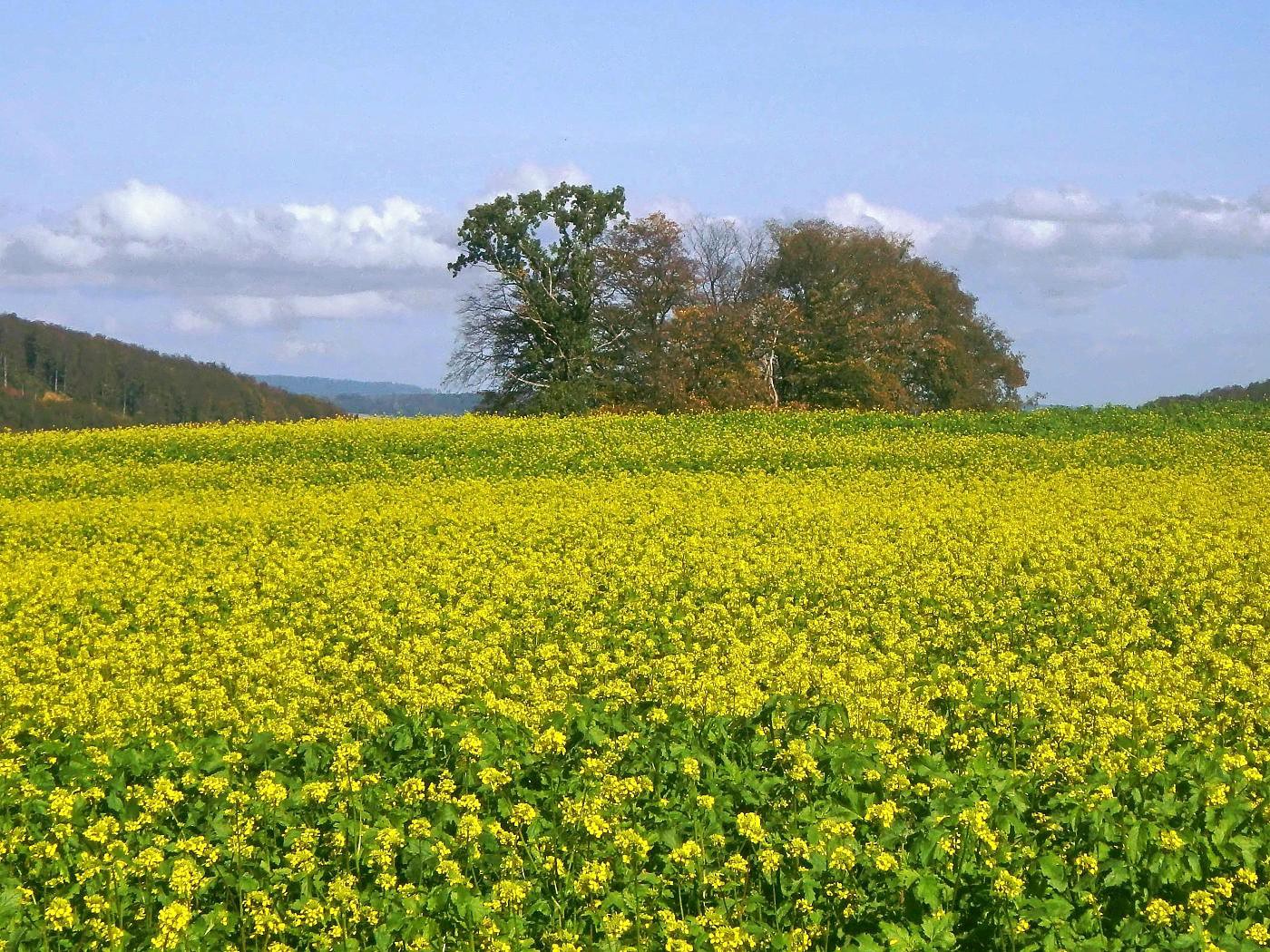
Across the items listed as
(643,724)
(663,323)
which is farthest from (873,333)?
(643,724)

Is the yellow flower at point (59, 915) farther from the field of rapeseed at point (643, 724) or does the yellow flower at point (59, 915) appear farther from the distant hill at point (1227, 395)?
the distant hill at point (1227, 395)

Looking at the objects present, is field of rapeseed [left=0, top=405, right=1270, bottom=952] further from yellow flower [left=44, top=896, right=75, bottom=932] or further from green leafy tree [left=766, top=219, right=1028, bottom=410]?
green leafy tree [left=766, top=219, right=1028, bottom=410]

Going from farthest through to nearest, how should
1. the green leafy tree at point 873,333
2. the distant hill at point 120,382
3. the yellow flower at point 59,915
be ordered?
the distant hill at point 120,382 < the green leafy tree at point 873,333 < the yellow flower at point 59,915

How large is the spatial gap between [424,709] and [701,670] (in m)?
2.49

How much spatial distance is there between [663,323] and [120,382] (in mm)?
77297

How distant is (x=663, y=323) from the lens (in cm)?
5247

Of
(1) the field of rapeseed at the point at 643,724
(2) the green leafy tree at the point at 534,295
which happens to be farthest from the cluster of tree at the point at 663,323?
(1) the field of rapeseed at the point at 643,724

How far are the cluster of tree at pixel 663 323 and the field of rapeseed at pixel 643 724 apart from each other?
3054 centimetres

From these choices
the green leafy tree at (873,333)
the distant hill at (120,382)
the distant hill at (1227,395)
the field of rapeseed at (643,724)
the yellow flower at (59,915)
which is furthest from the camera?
the distant hill at (120,382)

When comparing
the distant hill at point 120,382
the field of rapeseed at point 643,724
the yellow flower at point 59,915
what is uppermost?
the distant hill at point 120,382

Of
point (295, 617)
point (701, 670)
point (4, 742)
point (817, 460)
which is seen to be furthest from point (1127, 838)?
point (817, 460)

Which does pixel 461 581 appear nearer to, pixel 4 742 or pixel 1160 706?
pixel 4 742

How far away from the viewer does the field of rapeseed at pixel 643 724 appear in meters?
5.88

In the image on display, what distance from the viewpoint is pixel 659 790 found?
7.26 meters
